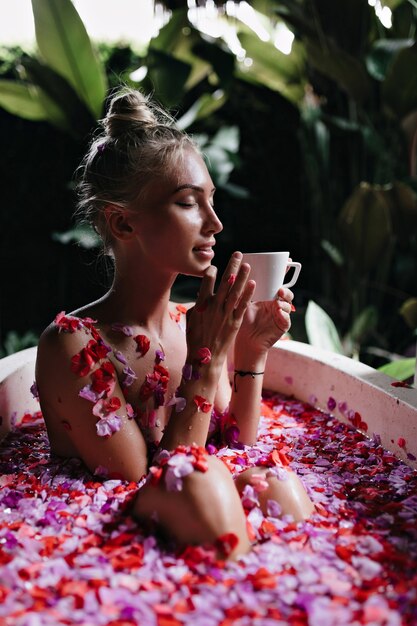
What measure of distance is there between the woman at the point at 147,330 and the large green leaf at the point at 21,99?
1838 mm

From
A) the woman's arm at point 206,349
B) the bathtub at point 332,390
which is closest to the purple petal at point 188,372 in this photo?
the woman's arm at point 206,349

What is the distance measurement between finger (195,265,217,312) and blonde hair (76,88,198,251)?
22 cm

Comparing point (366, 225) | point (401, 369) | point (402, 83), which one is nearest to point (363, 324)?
point (366, 225)

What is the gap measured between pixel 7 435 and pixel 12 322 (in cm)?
233

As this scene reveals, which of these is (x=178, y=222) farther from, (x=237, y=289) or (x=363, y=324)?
(x=363, y=324)

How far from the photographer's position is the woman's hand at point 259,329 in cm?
150

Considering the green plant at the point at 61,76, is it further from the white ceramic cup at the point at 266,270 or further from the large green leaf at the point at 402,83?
the white ceramic cup at the point at 266,270

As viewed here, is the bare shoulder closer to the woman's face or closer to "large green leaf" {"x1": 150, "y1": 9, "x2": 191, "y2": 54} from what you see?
the woman's face

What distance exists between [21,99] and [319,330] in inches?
73.8

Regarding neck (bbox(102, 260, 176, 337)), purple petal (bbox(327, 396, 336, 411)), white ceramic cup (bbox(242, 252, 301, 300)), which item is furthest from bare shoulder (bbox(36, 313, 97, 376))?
purple petal (bbox(327, 396, 336, 411))

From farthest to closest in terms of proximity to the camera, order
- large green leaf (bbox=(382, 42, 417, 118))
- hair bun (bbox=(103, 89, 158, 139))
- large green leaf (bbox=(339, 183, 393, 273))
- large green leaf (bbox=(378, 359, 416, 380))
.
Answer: large green leaf (bbox=(339, 183, 393, 273)), large green leaf (bbox=(382, 42, 417, 118)), large green leaf (bbox=(378, 359, 416, 380)), hair bun (bbox=(103, 89, 158, 139))

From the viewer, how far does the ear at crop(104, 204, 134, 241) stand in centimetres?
137

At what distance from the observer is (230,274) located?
1.27 metres

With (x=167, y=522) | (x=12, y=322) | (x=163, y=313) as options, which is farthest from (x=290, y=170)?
(x=167, y=522)
